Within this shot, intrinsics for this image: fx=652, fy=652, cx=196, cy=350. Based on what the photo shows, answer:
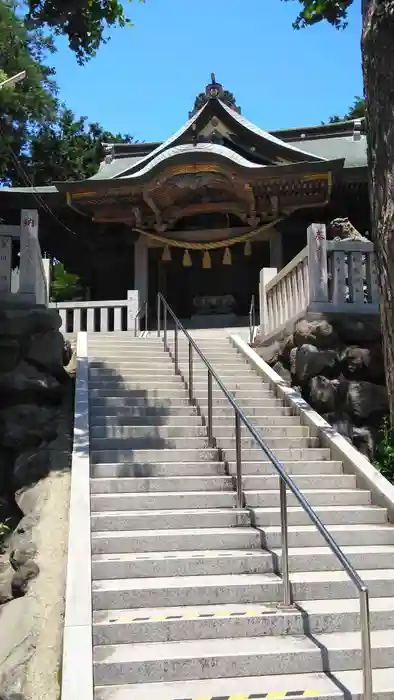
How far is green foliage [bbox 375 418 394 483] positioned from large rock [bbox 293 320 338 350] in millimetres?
1230

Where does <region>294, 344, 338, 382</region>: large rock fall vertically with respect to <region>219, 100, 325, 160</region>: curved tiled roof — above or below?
below

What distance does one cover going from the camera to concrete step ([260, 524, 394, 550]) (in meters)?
5.56

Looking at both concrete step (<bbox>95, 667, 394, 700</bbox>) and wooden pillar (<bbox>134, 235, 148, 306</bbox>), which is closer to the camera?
concrete step (<bbox>95, 667, 394, 700</bbox>)

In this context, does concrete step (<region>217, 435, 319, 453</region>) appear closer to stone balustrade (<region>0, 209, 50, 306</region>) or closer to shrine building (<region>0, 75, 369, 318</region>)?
stone balustrade (<region>0, 209, 50, 306</region>)

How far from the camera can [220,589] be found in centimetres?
484

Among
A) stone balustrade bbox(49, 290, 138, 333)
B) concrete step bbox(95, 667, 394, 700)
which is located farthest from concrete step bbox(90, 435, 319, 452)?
stone balustrade bbox(49, 290, 138, 333)

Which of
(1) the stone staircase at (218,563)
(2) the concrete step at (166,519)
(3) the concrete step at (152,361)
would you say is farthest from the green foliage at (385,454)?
(2) the concrete step at (166,519)

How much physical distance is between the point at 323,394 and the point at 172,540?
11.4 ft

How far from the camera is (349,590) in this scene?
5.02 metres

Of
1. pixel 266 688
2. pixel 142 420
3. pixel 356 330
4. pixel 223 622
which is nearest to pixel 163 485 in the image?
pixel 142 420

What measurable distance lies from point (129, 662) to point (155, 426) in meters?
3.53

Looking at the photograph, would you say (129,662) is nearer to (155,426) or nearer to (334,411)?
(155,426)

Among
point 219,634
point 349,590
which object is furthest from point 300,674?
point 349,590

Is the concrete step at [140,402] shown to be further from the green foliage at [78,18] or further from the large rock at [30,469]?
the green foliage at [78,18]
